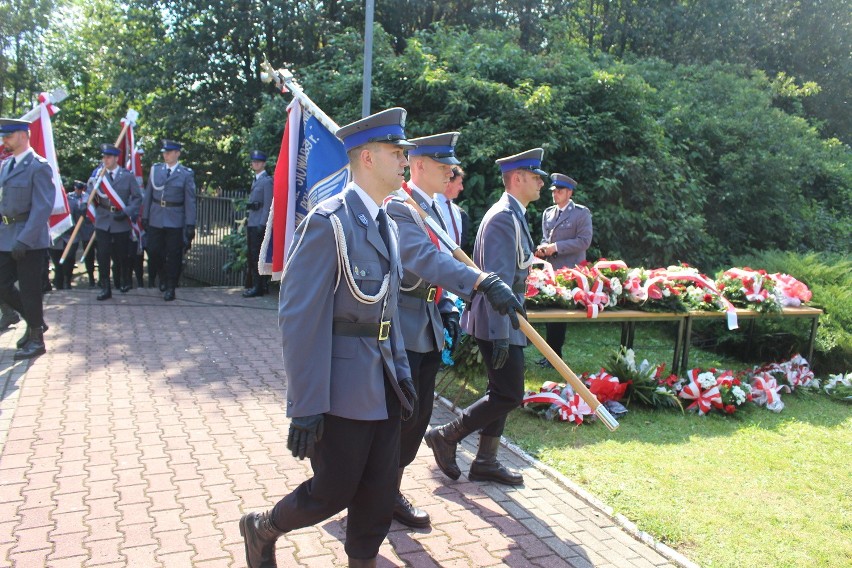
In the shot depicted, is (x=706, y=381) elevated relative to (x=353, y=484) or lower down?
lower down

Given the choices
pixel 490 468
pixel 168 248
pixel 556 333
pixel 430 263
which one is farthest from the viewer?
pixel 168 248

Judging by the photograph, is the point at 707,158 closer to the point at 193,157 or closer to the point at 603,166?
the point at 603,166

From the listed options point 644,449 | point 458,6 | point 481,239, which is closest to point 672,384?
point 644,449

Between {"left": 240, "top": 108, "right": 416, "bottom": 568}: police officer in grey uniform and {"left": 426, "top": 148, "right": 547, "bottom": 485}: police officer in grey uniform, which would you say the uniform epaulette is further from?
{"left": 426, "top": 148, "right": 547, "bottom": 485}: police officer in grey uniform

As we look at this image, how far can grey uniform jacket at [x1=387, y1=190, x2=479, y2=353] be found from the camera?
372 centimetres

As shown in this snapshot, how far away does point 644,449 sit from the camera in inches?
218

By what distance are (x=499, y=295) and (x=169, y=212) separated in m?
8.43

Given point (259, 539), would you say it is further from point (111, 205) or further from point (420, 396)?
point (111, 205)

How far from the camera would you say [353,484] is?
3.01m

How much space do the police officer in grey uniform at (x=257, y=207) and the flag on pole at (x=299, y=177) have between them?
599 centimetres

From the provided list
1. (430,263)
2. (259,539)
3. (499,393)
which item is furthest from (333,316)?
(499,393)

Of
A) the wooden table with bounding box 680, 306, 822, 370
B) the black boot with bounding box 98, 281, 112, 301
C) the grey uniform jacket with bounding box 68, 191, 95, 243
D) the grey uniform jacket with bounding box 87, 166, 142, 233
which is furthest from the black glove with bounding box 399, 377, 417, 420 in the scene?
the grey uniform jacket with bounding box 68, 191, 95, 243

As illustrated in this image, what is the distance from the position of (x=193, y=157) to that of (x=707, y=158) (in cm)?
1036

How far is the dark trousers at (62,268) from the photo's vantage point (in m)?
12.6
